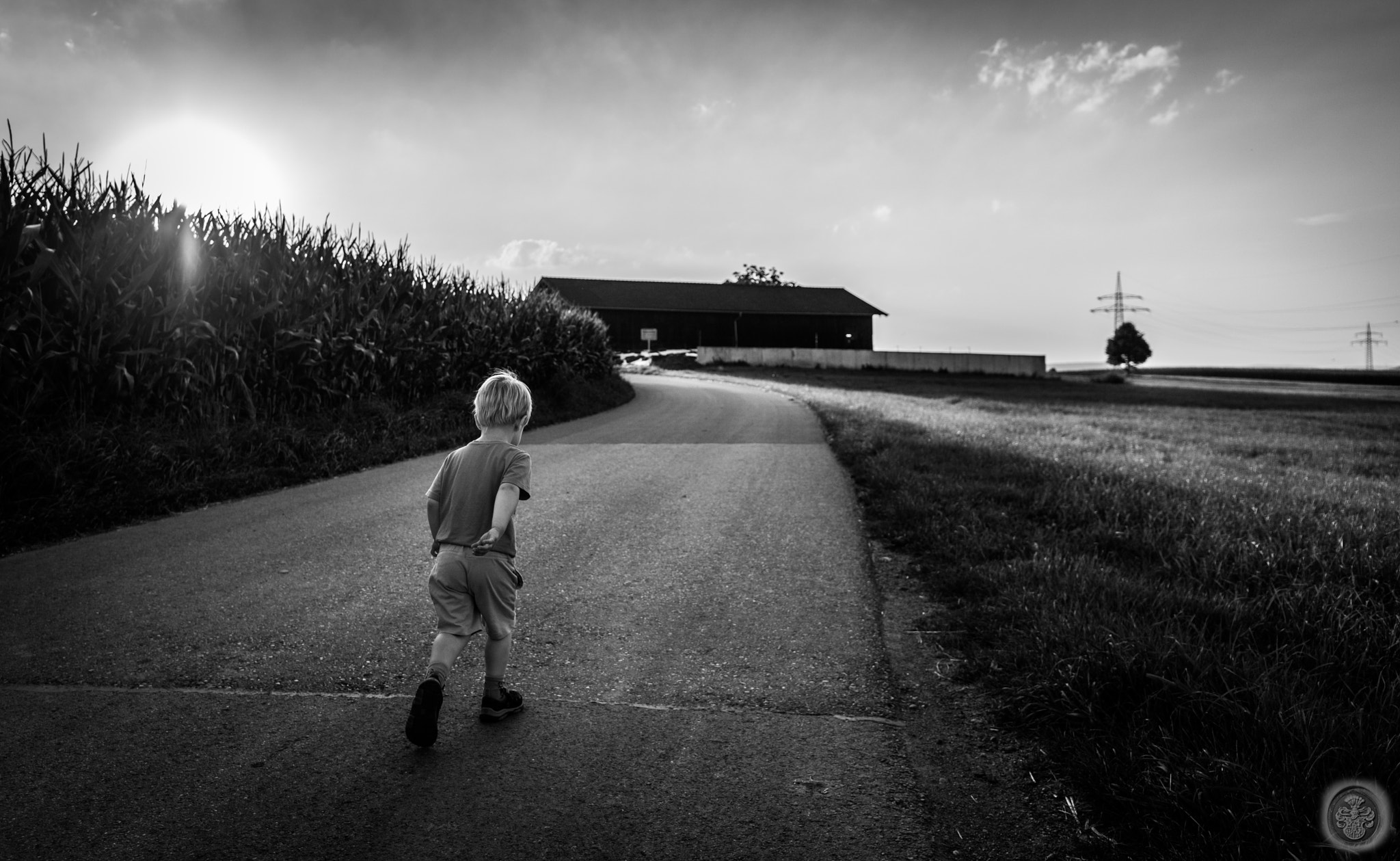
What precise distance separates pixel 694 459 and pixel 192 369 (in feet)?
19.7

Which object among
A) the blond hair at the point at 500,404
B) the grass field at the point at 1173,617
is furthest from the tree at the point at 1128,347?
the blond hair at the point at 500,404

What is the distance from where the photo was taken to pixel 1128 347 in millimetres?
90125

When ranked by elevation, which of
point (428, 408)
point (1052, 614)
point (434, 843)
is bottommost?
point (434, 843)

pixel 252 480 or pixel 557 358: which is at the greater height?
pixel 557 358

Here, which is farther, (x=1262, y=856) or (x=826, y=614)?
(x=826, y=614)

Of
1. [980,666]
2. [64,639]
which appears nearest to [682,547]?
[980,666]

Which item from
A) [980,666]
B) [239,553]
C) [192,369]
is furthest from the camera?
[192,369]

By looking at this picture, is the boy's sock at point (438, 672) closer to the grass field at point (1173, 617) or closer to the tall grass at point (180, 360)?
the grass field at point (1173, 617)

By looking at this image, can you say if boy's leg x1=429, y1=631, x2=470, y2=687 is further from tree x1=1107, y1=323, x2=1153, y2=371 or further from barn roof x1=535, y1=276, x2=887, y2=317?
tree x1=1107, y1=323, x2=1153, y2=371

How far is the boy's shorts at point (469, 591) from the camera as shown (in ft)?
10.9

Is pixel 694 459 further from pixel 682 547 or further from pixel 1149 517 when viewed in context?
pixel 1149 517

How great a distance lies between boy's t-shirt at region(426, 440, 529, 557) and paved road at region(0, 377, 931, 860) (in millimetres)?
737

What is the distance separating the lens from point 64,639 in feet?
13.6

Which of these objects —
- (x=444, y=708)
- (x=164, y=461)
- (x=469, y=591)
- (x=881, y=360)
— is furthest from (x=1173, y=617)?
(x=881, y=360)
